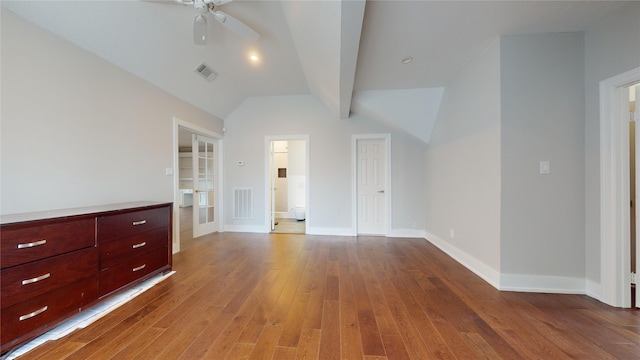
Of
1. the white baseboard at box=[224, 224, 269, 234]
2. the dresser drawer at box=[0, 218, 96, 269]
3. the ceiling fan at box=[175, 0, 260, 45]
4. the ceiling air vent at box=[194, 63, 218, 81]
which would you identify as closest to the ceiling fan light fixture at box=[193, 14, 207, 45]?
the ceiling fan at box=[175, 0, 260, 45]

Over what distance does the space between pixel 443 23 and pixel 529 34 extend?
3.13 ft

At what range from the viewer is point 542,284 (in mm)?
2174

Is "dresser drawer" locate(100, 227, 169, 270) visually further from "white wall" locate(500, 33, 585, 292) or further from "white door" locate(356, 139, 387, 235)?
"white wall" locate(500, 33, 585, 292)

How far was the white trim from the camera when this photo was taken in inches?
74.4

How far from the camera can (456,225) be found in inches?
120

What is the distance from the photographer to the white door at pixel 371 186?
4438mm

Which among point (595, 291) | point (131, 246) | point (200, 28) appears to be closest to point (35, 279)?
point (131, 246)

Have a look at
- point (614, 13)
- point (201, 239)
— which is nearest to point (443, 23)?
point (614, 13)

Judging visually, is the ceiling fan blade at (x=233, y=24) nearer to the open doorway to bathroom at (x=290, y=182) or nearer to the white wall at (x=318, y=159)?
the white wall at (x=318, y=159)

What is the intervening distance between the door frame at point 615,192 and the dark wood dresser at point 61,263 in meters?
4.45

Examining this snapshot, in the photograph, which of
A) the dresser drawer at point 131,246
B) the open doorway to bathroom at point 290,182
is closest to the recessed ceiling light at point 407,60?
the dresser drawer at point 131,246

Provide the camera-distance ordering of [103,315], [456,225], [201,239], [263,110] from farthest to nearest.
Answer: [263,110] → [201,239] → [456,225] → [103,315]

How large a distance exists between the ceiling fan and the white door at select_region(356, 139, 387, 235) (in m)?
2.88

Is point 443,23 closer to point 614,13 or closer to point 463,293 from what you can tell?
point 614,13
